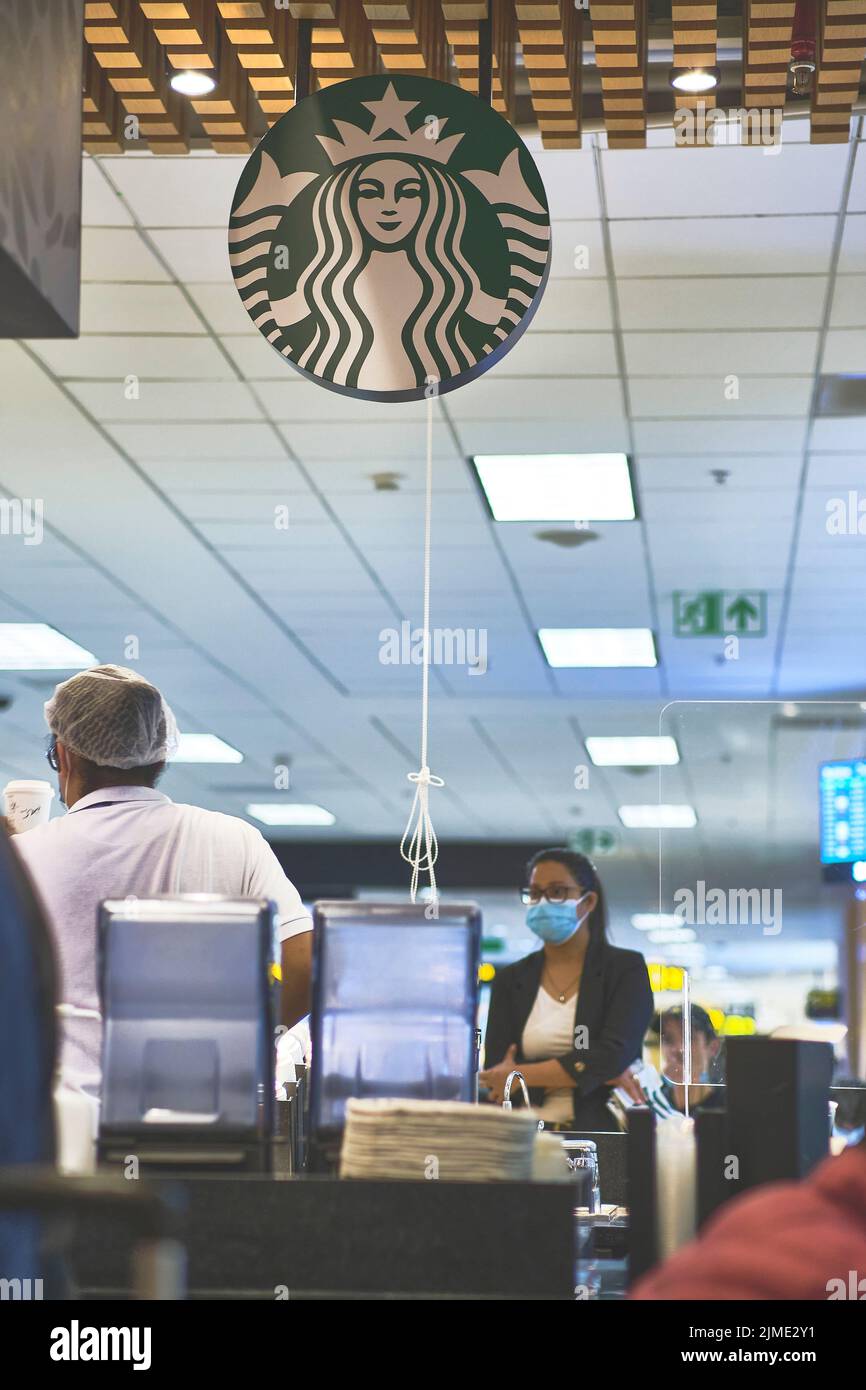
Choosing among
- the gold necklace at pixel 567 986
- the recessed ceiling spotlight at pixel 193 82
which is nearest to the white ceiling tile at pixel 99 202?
the recessed ceiling spotlight at pixel 193 82

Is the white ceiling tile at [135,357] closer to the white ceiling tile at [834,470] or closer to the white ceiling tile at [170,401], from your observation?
the white ceiling tile at [170,401]

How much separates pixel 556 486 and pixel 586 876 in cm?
202

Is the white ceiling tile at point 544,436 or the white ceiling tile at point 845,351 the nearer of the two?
the white ceiling tile at point 845,351

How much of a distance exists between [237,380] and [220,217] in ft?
3.55

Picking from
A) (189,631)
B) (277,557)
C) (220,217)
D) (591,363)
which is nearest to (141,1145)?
(220,217)

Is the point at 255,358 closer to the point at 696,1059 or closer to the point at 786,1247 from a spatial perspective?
the point at 696,1059

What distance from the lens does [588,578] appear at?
747cm

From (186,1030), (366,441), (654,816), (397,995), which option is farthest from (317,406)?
(654,816)

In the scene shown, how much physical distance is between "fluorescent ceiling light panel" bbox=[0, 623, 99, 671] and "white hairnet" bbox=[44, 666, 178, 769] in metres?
6.02

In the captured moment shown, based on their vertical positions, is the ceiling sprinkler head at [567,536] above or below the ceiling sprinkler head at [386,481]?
below

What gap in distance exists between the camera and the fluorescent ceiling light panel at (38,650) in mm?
8652

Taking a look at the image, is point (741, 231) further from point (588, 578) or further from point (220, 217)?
point (588, 578)

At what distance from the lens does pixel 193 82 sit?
321 cm

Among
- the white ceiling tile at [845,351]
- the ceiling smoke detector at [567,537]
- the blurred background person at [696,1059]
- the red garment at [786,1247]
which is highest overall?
the white ceiling tile at [845,351]
